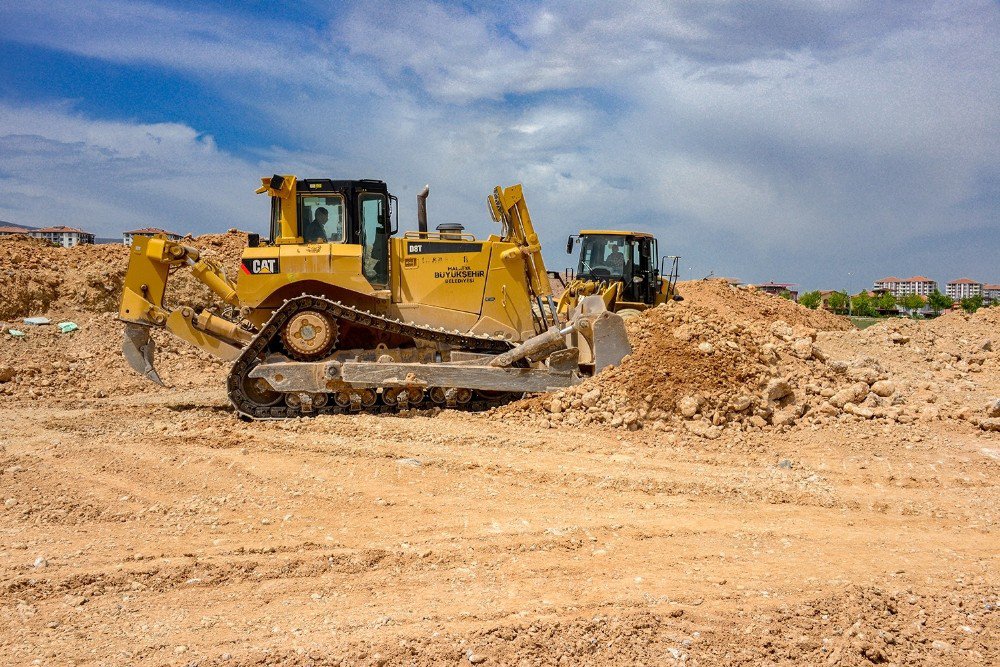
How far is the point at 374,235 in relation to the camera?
10188 millimetres

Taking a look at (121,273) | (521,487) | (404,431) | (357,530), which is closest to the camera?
(357,530)

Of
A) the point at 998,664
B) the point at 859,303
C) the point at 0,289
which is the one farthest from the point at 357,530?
the point at 859,303

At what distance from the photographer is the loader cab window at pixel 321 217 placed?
1012cm

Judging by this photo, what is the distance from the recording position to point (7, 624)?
A: 4.20 meters

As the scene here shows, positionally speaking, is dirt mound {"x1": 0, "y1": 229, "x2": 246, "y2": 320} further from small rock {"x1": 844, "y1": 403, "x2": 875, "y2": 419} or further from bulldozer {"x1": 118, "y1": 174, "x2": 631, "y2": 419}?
small rock {"x1": 844, "y1": 403, "x2": 875, "y2": 419}

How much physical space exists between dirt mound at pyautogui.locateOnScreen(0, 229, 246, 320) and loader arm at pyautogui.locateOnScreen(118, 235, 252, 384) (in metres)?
5.03

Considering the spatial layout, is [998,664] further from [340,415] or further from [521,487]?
[340,415]

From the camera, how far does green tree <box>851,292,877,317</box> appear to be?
2036 inches

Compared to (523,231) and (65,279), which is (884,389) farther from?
(65,279)

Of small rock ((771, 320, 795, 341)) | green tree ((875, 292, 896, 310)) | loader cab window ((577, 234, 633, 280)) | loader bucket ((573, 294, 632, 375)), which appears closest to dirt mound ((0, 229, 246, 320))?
loader cab window ((577, 234, 633, 280))

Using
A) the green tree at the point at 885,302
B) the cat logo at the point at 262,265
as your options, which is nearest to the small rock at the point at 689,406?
the cat logo at the point at 262,265

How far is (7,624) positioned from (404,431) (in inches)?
191

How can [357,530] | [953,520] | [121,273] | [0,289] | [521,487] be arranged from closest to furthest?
[357,530]
[953,520]
[521,487]
[0,289]
[121,273]

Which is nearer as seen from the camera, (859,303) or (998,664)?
(998,664)
